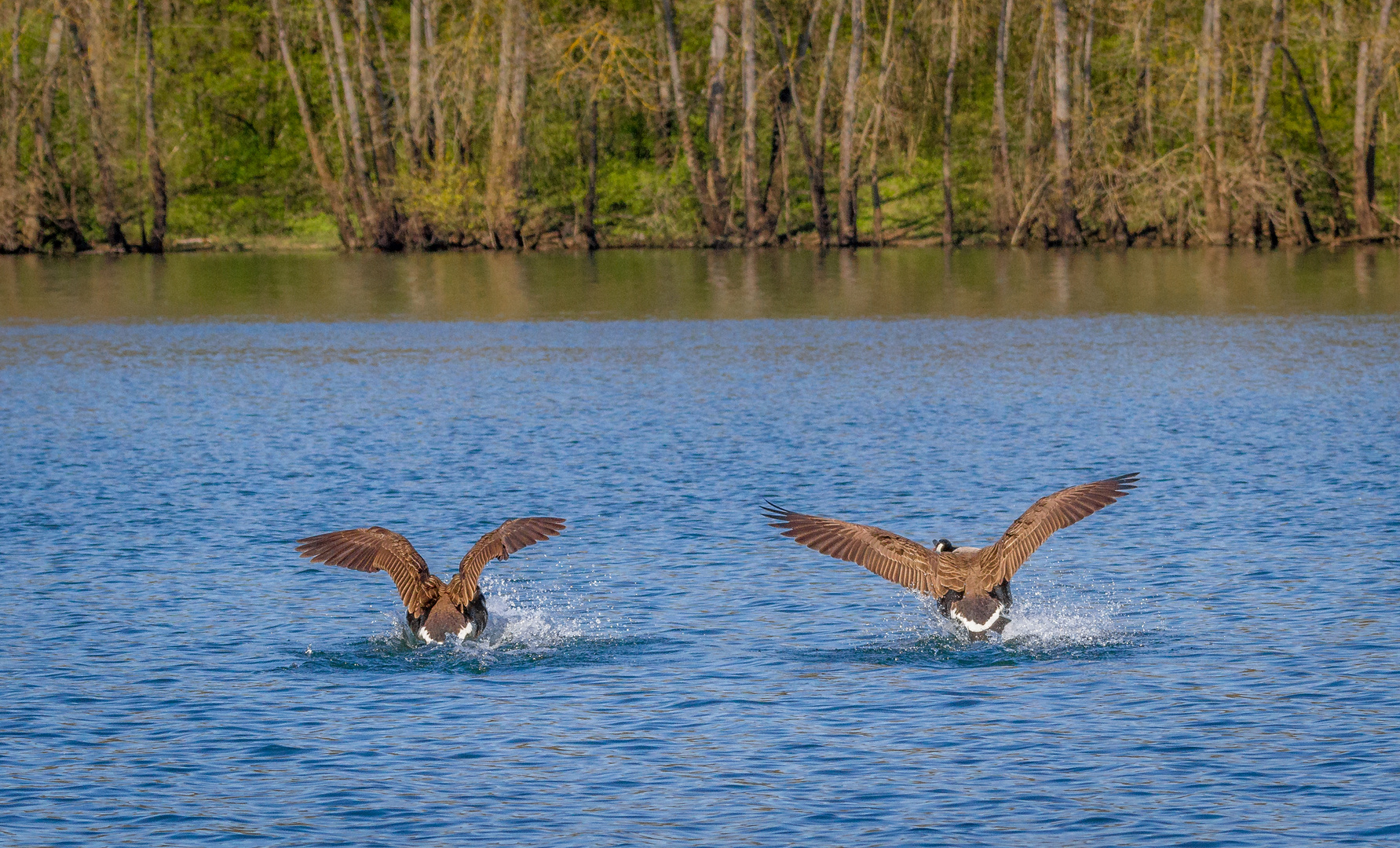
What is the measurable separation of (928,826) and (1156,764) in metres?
1.59

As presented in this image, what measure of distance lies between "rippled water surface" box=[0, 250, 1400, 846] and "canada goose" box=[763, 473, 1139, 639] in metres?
0.48

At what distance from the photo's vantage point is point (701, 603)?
13.9 m

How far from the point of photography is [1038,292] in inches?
1754

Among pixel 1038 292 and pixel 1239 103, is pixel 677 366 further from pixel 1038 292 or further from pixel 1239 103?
pixel 1239 103

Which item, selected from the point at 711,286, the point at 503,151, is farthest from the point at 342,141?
the point at 711,286

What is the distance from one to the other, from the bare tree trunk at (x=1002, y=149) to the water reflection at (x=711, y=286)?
389 centimetres

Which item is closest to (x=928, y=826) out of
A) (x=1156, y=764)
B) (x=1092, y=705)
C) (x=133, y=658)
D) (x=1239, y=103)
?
(x=1156, y=764)

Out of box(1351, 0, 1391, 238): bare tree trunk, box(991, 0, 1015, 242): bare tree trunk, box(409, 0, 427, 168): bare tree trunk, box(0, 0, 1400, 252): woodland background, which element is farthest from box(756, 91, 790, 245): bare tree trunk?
box(1351, 0, 1391, 238): bare tree trunk

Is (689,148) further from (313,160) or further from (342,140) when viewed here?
(313,160)

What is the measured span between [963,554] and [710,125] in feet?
192

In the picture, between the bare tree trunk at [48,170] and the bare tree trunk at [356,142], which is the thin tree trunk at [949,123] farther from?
the bare tree trunk at [48,170]

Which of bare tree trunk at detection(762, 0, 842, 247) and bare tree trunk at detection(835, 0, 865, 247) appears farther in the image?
bare tree trunk at detection(762, 0, 842, 247)

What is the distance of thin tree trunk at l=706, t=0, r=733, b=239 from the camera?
66.8 meters

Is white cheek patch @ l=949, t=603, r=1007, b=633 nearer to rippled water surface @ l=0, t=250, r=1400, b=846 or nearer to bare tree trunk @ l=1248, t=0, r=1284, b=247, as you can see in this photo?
rippled water surface @ l=0, t=250, r=1400, b=846
